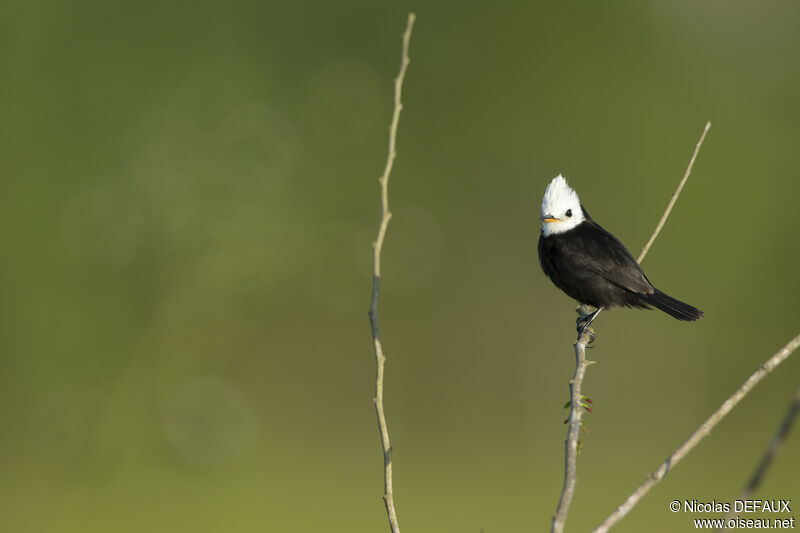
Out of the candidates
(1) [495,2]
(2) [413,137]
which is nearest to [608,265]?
(2) [413,137]

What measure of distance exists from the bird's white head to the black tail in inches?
28.9

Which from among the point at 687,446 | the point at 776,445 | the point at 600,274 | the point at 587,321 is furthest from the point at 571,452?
the point at 587,321

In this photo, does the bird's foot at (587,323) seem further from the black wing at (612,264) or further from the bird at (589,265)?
the black wing at (612,264)

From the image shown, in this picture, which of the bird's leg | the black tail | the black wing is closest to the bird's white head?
the black wing

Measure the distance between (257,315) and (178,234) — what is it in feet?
11.0

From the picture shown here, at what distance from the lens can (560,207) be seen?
565 cm

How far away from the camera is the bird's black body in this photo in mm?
5441

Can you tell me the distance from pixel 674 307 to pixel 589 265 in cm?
63

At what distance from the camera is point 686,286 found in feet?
45.7

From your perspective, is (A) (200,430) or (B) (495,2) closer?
(A) (200,430)

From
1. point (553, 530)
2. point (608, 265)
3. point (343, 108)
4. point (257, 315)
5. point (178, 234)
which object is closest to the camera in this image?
point (553, 530)

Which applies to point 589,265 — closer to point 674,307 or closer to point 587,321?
point 587,321

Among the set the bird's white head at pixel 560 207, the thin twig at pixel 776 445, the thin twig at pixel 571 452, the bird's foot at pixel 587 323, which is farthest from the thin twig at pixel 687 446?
the bird's white head at pixel 560 207

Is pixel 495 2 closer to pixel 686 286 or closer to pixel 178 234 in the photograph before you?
pixel 686 286
